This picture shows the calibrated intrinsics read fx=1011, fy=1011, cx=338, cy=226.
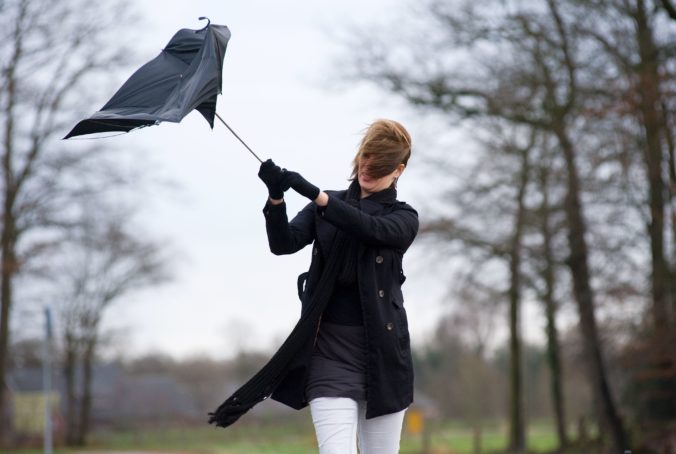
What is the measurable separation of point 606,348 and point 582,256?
204 centimetres

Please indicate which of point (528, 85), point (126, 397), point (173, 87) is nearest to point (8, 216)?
point (528, 85)

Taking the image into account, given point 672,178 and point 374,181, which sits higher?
point 672,178

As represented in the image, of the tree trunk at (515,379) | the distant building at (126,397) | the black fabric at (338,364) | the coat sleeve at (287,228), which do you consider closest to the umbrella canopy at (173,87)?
the coat sleeve at (287,228)

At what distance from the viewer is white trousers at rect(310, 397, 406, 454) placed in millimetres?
4117

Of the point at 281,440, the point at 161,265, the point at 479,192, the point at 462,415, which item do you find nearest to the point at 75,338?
the point at 161,265

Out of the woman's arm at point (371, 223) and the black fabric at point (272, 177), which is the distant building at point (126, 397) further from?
the black fabric at point (272, 177)

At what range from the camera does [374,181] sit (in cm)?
443

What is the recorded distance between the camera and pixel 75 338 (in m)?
48.1

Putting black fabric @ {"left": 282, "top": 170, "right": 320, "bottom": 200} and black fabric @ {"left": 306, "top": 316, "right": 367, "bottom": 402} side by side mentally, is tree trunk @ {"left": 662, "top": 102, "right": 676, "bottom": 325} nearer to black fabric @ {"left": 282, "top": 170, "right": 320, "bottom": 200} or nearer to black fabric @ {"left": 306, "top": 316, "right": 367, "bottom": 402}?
black fabric @ {"left": 306, "top": 316, "right": 367, "bottom": 402}

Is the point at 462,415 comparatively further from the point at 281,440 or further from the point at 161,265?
the point at 161,265

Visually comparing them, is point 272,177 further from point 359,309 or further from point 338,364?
point 338,364

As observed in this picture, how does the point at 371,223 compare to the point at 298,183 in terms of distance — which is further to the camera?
the point at 371,223

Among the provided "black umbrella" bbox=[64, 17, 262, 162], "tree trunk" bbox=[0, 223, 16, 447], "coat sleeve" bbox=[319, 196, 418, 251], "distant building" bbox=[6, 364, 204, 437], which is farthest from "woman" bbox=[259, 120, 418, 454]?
"distant building" bbox=[6, 364, 204, 437]

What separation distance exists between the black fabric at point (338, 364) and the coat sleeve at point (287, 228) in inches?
13.5
